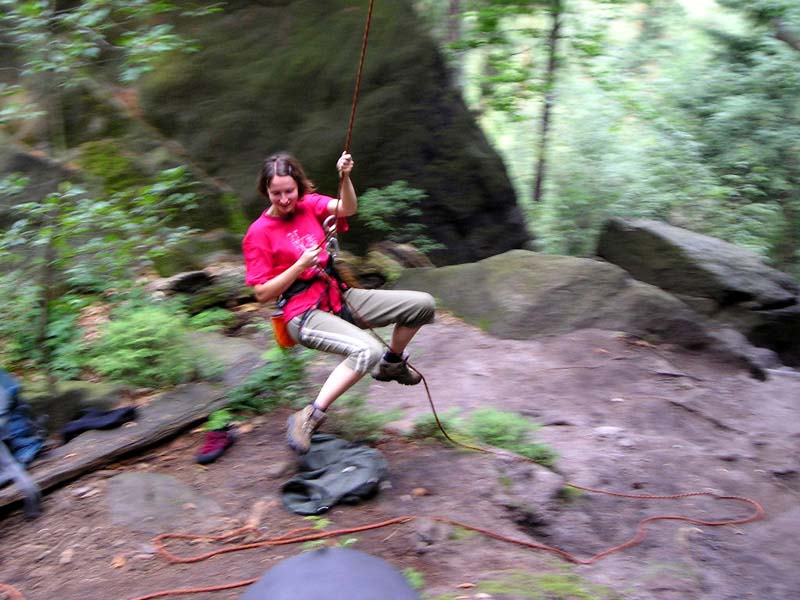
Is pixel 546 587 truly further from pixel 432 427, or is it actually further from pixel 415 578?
pixel 432 427

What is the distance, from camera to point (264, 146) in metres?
9.71

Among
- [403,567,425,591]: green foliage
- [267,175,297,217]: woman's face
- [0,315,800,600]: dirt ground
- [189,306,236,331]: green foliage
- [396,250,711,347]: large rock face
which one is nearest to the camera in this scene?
[403,567,425,591]: green foliage

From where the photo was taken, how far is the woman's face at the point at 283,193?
14.1ft

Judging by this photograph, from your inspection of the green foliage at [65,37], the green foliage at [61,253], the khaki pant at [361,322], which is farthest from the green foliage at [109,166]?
the khaki pant at [361,322]

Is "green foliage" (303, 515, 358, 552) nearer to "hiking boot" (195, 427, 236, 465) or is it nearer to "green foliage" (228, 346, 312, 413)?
"hiking boot" (195, 427, 236, 465)

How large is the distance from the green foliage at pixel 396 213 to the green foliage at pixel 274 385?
4319 mm

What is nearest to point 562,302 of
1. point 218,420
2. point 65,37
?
point 218,420

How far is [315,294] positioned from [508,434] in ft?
5.42

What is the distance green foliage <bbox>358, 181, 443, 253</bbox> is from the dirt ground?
3.79 meters

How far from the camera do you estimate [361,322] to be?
462 centimetres

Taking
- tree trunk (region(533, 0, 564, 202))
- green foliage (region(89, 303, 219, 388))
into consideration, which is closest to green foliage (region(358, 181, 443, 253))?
tree trunk (region(533, 0, 564, 202))

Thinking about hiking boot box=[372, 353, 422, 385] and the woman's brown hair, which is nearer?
the woman's brown hair

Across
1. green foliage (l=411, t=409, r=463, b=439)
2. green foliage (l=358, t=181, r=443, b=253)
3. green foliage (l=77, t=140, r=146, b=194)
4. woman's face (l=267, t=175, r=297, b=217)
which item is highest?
woman's face (l=267, t=175, r=297, b=217)

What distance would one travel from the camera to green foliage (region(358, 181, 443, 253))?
31.6ft
